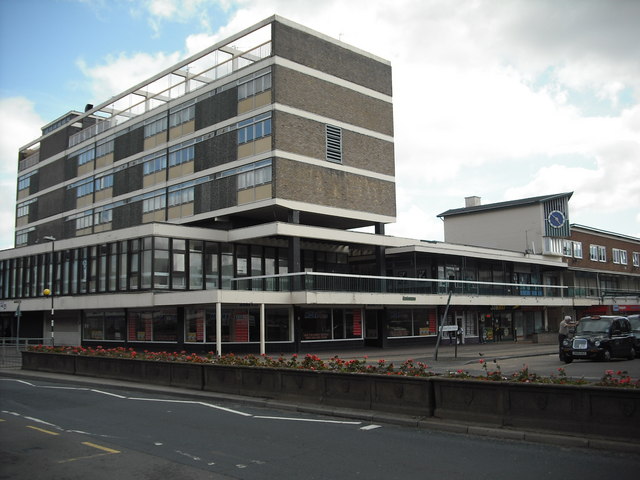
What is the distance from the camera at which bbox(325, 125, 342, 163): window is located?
130 ft

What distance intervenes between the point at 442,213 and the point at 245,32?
3339cm

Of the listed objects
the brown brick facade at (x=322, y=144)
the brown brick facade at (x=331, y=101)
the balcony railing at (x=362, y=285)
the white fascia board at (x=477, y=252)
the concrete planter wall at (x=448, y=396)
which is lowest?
the concrete planter wall at (x=448, y=396)

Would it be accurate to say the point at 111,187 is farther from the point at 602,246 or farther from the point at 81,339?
the point at 602,246

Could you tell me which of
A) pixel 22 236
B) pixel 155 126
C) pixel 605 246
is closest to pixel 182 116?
pixel 155 126

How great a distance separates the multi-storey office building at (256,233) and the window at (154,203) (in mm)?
134

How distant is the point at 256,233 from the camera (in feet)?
120

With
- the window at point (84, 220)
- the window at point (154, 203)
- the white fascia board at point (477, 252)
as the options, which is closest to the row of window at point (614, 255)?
the white fascia board at point (477, 252)

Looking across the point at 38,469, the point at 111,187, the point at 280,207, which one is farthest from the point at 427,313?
the point at 38,469

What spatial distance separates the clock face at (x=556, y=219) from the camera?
187 feet

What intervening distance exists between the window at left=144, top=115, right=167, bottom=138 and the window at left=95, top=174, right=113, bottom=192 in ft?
18.8

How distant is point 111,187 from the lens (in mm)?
49031

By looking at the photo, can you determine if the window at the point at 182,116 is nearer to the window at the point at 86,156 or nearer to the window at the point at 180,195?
the window at the point at 180,195

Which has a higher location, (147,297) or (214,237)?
(214,237)

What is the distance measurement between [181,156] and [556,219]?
35.3m
